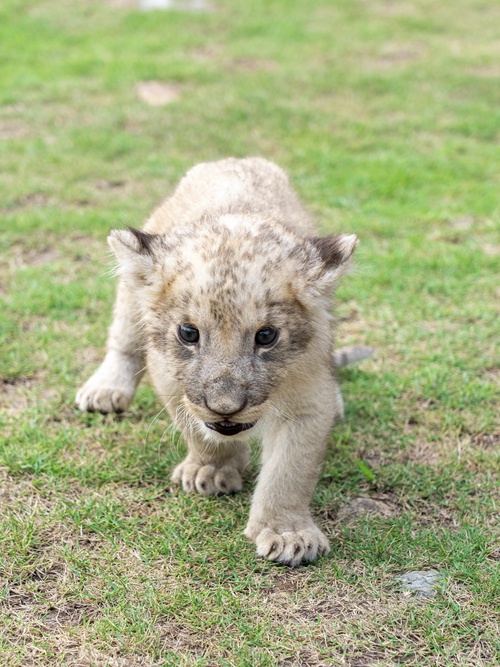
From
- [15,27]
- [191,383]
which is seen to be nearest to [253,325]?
[191,383]

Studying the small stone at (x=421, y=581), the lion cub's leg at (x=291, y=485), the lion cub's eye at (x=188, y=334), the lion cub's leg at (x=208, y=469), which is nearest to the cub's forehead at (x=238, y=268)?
the lion cub's eye at (x=188, y=334)

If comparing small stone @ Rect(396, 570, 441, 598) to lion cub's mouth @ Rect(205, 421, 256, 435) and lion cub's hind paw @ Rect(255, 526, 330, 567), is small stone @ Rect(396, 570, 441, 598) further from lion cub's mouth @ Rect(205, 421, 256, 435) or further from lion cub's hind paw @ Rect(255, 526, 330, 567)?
lion cub's mouth @ Rect(205, 421, 256, 435)

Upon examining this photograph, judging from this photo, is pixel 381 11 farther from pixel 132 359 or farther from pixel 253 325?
pixel 253 325

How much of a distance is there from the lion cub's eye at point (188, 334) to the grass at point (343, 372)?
1.11 metres

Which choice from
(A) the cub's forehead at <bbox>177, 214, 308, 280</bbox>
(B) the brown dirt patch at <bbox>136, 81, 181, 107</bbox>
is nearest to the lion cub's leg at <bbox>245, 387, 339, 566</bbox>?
(A) the cub's forehead at <bbox>177, 214, 308, 280</bbox>

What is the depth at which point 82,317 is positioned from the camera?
272 inches

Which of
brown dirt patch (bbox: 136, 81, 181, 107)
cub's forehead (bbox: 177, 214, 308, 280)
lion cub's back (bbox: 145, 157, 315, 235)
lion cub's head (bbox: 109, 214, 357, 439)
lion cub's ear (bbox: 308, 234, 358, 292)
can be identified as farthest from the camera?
brown dirt patch (bbox: 136, 81, 181, 107)

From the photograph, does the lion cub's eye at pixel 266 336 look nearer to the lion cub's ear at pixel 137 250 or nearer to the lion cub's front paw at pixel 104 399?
the lion cub's ear at pixel 137 250

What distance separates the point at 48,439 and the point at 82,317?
1.71m

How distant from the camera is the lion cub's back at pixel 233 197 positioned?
16.9 ft

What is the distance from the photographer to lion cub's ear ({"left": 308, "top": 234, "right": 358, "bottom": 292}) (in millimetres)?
4387

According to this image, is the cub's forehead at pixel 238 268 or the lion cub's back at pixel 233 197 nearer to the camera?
the cub's forehead at pixel 238 268

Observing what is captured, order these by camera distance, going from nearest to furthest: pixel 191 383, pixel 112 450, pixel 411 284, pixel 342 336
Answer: pixel 191 383, pixel 112 450, pixel 342 336, pixel 411 284

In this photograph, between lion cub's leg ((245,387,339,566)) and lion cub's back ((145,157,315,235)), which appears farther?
lion cub's back ((145,157,315,235))
